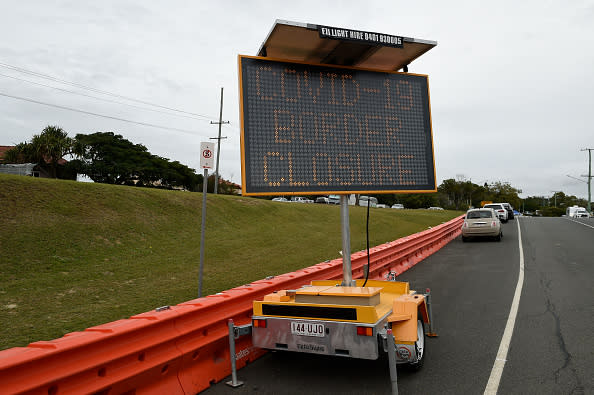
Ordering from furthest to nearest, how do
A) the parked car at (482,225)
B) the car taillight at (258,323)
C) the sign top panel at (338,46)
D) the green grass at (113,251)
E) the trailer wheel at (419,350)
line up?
the parked car at (482,225), the green grass at (113,251), the sign top panel at (338,46), the trailer wheel at (419,350), the car taillight at (258,323)

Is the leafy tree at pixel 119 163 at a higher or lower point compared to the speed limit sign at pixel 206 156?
higher

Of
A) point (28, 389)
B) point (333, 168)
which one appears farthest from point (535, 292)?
point (28, 389)

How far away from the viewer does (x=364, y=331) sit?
364cm

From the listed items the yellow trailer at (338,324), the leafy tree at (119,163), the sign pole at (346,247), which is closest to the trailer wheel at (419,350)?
the yellow trailer at (338,324)

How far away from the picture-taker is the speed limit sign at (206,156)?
7715 mm

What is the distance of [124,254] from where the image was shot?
11.9 m

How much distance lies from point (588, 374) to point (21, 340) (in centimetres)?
683

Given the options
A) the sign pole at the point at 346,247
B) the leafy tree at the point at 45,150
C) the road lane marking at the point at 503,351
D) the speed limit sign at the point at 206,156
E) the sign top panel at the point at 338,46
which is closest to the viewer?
the road lane marking at the point at 503,351

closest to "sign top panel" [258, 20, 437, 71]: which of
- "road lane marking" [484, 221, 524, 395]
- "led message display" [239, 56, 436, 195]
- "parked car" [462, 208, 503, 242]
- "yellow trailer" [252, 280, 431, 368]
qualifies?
"led message display" [239, 56, 436, 195]

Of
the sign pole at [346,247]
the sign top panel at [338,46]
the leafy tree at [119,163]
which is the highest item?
the leafy tree at [119,163]

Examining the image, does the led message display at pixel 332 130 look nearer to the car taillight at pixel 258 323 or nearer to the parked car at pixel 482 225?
the car taillight at pixel 258 323

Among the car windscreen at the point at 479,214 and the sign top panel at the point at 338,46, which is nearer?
the sign top panel at the point at 338,46

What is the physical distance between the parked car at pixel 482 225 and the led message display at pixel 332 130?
14930 millimetres

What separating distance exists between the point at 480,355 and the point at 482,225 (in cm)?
1568
